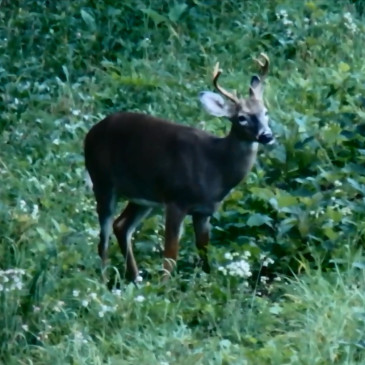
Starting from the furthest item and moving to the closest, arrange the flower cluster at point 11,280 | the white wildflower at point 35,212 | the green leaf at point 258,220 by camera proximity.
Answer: the white wildflower at point 35,212 → the green leaf at point 258,220 → the flower cluster at point 11,280

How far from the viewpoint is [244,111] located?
9039 mm

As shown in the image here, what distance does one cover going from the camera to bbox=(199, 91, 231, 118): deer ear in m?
9.13

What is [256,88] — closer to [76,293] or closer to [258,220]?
[258,220]

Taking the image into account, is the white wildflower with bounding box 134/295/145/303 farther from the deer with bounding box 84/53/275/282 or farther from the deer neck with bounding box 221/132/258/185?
the deer neck with bounding box 221/132/258/185

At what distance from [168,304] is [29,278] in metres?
0.79

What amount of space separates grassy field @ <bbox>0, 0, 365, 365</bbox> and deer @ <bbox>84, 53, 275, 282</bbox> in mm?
195

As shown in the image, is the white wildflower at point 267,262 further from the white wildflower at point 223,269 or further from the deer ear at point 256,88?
the deer ear at point 256,88

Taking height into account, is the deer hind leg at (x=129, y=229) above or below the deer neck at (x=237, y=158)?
below

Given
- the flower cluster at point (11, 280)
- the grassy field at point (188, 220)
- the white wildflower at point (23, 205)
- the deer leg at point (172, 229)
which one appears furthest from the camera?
the white wildflower at point (23, 205)

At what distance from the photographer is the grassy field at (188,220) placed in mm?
7895

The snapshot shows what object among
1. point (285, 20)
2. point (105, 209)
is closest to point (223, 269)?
point (105, 209)

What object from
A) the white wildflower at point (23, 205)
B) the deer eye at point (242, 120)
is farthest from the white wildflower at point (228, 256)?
the white wildflower at point (23, 205)

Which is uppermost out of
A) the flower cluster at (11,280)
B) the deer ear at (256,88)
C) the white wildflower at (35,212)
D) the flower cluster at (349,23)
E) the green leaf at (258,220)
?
the deer ear at (256,88)

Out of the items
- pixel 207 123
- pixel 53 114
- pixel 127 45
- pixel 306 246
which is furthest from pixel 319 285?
pixel 127 45
